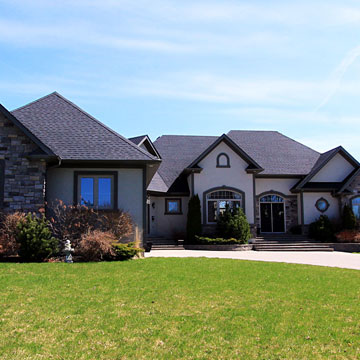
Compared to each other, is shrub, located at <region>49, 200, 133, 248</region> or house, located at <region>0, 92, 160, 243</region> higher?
house, located at <region>0, 92, 160, 243</region>

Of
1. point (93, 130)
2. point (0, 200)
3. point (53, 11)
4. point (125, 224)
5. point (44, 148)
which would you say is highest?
point (53, 11)

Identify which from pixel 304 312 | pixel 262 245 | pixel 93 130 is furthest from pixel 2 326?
pixel 262 245

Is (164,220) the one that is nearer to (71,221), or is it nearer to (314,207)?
(314,207)

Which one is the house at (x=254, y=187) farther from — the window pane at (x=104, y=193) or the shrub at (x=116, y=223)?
the shrub at (x=116, y=223)

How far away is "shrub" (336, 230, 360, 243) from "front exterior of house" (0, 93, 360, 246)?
2.33m

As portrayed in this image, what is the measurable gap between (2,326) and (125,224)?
9.40 metres

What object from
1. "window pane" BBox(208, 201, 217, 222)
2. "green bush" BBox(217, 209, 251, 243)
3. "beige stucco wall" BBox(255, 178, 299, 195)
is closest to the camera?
"green bush" BBox(217, 209, 251, 243)

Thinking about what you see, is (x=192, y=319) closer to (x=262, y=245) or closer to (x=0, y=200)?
(x=0, y=200)

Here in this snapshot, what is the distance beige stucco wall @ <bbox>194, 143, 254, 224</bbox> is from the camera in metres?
25.0

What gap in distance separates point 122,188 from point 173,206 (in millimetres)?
9922

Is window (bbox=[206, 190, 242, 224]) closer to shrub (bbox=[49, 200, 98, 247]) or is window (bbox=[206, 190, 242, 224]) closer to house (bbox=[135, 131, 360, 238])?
house (bbox=[135, 131, 360, 238])

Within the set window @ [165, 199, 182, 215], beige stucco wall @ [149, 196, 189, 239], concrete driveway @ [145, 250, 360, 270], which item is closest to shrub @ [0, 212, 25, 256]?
concrete driveway @ [145, 250, 360, 270]

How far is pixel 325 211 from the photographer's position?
26.2 m

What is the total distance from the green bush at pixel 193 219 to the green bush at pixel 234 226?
126cm
